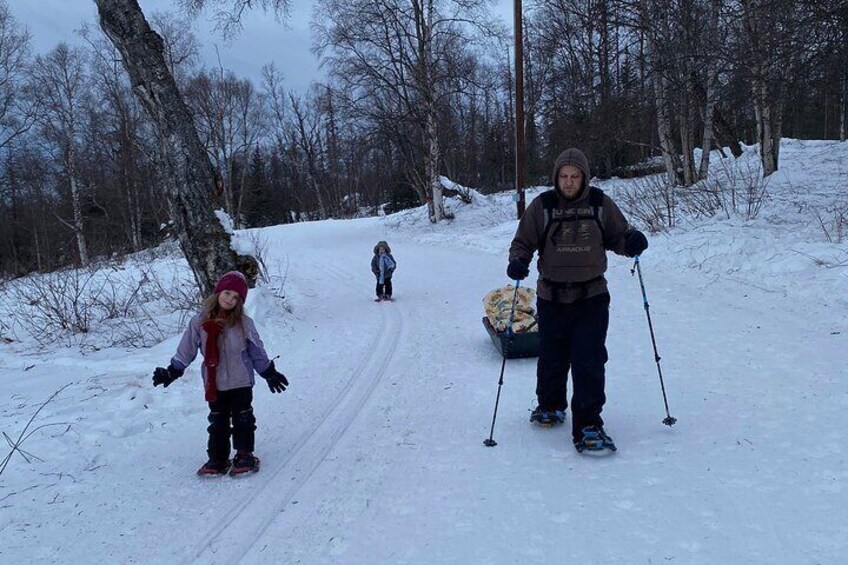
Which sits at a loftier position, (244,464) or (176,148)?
(176,148)

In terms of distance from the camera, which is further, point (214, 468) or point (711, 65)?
point (711, 65)

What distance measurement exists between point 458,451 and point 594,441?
992 millimetres

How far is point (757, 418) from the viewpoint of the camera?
4414 mm

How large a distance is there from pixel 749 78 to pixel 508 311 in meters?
9.28

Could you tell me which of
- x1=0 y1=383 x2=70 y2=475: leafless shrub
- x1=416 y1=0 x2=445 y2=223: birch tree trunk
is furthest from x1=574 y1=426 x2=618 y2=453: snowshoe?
x1=416 y1=0 x2=445 y2=223: birch tree trunk

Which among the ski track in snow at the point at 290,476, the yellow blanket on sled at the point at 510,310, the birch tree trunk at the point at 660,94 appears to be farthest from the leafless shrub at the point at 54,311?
the birch tree trunk at the point at 660,94

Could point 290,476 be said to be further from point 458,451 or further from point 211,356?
point 458,451

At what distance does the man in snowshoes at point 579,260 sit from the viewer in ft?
13.4

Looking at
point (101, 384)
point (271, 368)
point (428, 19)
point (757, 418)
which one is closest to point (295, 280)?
point (101, 384)

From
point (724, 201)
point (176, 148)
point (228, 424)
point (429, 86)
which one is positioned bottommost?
point (228, 424)

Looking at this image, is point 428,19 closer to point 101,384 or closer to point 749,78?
point 749,78

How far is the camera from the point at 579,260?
4.09 meters

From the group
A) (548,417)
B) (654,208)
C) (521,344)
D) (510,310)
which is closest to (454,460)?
(548,417)

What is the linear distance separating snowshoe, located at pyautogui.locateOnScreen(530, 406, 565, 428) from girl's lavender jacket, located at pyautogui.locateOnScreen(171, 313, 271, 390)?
7.05 feet
